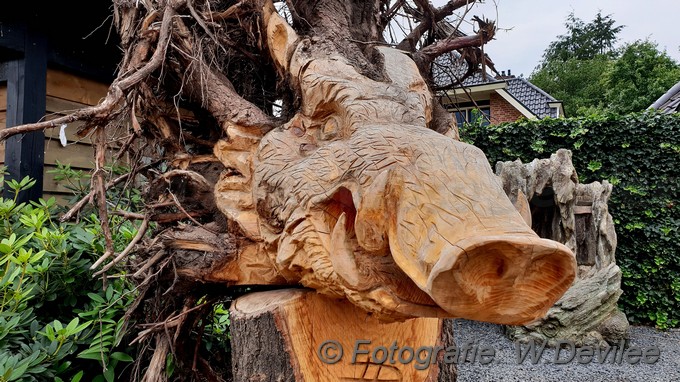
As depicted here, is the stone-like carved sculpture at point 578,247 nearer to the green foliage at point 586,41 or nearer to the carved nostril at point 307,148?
the carved nostril at point 307,148

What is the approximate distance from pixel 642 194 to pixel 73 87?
273 inches

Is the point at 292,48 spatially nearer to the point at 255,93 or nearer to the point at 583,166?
the point at 255,93

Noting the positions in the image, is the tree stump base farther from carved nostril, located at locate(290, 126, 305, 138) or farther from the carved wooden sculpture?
carved nostril, located at locate(290, 126, 305, 138)

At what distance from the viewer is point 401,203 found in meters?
0.99

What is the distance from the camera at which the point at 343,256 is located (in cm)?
107

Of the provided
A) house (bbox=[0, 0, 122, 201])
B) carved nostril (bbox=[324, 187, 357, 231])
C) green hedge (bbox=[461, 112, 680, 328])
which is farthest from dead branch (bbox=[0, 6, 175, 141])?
green hedge (bbox=[461, 112, 680, 328])

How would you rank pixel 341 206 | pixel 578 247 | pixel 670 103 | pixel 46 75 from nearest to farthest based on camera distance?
pixel 341 206
pixel 46 75
pixel 578 247
pixel 670 103

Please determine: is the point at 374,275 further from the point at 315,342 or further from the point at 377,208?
the point at 315,342

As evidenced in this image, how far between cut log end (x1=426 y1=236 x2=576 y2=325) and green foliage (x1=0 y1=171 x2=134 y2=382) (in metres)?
1.30

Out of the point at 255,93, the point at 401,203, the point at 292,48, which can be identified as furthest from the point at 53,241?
the point at 401,203

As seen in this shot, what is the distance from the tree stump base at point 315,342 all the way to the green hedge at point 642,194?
559 cm

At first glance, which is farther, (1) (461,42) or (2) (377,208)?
(1) (461,42)

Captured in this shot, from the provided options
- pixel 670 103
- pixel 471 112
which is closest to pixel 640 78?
pixel 670 103

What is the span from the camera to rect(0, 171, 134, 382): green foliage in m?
1.74
